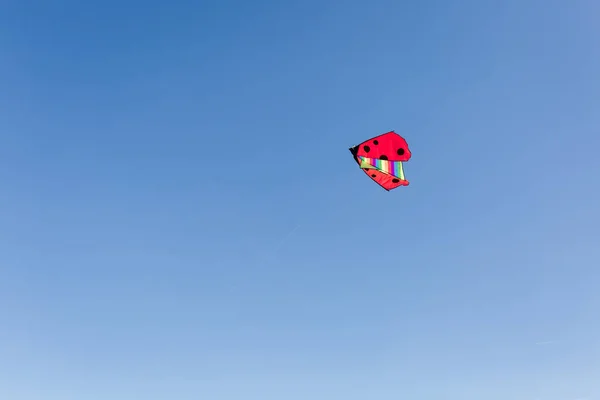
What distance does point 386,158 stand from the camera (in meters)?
35.1

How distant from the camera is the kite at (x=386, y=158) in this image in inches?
1361

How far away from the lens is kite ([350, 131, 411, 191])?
34.6 m

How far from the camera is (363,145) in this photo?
3438 centimetres

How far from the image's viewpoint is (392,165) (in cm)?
3519

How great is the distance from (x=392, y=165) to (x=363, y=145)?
2.51 m
